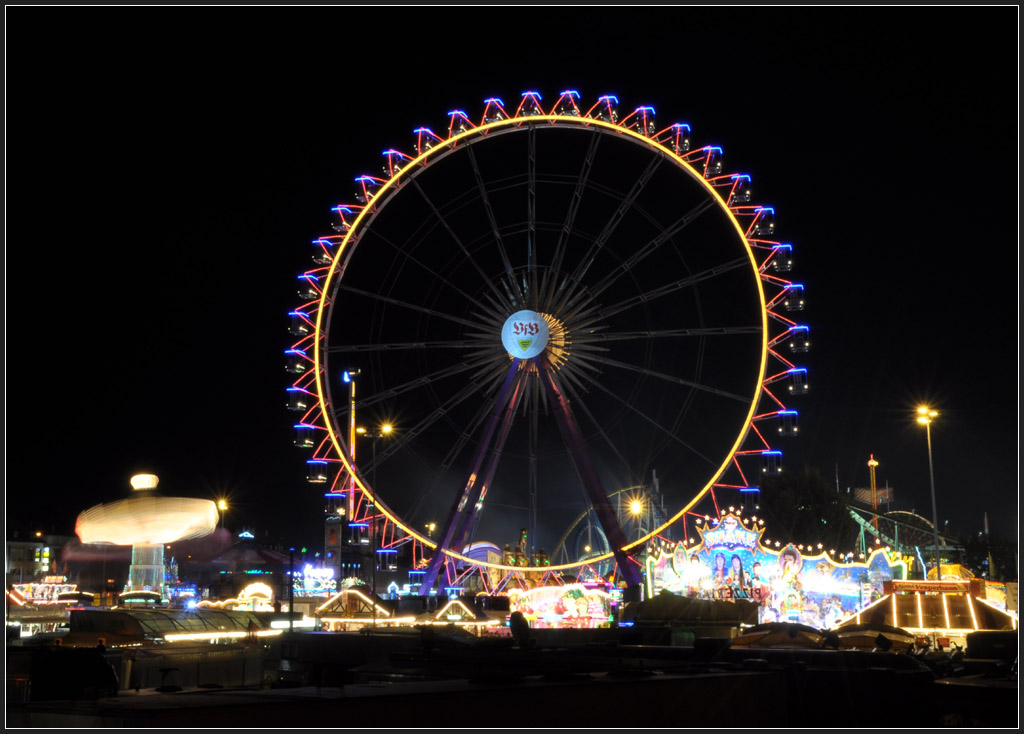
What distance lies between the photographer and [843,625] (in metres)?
27.2

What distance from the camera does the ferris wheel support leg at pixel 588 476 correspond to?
35.4m

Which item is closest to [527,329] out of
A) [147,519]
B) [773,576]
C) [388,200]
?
[388,200]

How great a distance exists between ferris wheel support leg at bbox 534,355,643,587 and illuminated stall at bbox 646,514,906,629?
4.48 ft

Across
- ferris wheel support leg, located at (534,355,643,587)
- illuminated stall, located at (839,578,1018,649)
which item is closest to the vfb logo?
ferris wheel support leg, located at (534,355,643,587)

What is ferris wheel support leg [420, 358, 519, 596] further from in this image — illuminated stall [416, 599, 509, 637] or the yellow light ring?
illuminated stall [416, 599, 509, 637]

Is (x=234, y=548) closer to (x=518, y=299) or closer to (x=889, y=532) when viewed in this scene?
(x=889, y=532)

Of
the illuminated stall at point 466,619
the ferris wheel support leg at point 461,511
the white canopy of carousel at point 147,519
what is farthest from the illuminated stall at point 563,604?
the white canopy of carousel at point 147,519

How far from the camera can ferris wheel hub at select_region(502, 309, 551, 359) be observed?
3459 cm

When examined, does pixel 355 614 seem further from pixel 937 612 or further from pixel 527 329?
pixel 937 612

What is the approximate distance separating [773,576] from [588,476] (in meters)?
6.94

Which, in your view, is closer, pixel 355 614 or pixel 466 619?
pixel 466 619

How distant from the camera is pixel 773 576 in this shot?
115 ft

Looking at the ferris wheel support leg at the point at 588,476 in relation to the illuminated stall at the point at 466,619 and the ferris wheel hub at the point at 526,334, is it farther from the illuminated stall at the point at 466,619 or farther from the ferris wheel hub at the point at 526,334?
the illuminated stall at the point at 466,619

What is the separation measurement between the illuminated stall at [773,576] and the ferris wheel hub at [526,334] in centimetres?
864
